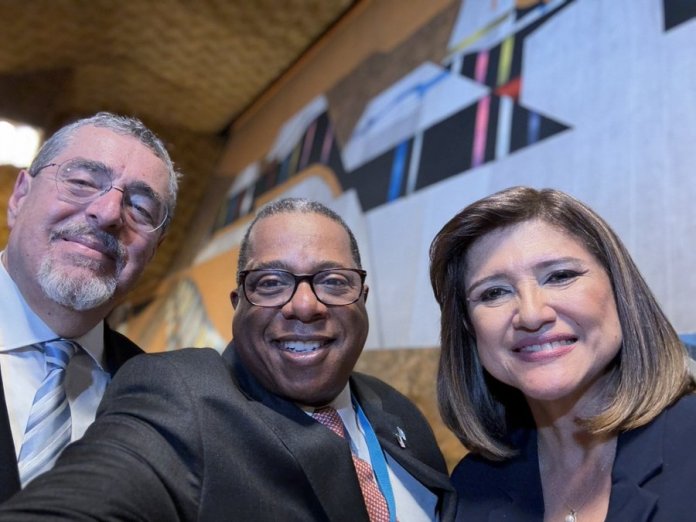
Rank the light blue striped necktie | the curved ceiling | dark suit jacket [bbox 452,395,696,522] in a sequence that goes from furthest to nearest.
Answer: the curved ceiling
the light blue striped necktie
dark suit jacket [bbox 452,395,696,522]

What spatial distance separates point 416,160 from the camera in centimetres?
354

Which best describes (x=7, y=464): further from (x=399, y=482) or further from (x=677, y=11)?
(x=677, y=11)

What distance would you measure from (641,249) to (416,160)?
1692 mm

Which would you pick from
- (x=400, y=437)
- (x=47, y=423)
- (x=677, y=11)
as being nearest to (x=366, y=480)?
(x=400, y=437)

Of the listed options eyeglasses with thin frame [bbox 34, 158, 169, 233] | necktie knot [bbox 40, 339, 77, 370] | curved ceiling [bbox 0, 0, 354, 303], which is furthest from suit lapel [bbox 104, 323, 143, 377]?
curved ceiling [bbox 0, 0, 354, 303]

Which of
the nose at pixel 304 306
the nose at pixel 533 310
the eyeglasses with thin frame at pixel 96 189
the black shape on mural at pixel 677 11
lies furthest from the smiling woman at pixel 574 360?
the black shape on mural at pixel 677 11

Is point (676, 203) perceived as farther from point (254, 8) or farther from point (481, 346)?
point (254, 8)

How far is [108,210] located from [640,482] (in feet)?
4.31

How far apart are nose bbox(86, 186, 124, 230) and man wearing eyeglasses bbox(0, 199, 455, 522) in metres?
0.33

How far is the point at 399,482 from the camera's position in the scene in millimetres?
1390

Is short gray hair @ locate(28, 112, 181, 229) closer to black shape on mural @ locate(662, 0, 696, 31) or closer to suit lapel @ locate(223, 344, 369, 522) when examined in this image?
suit lapel @ locate(223, 344, 369, 522)

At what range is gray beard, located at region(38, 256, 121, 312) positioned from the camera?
1326mm

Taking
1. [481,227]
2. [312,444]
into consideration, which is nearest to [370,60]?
[481,227]

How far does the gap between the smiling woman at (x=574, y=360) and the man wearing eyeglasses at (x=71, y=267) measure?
81 cm
